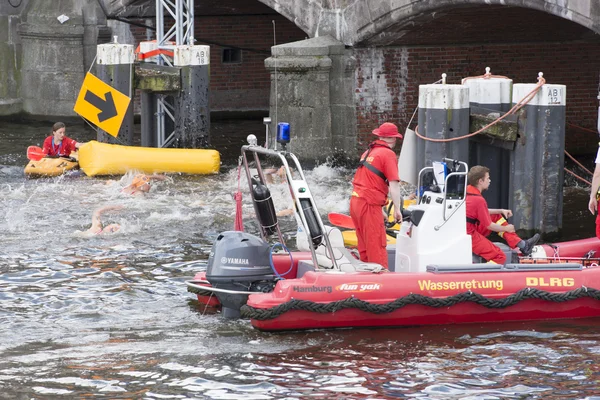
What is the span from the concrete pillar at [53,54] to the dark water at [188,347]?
35.7 feet

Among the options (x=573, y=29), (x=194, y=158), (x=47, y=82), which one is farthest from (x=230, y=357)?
(x=47, y=82)

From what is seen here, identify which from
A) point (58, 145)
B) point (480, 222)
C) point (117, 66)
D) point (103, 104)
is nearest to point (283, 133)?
point (480, 222)

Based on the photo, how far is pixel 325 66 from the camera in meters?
18.6

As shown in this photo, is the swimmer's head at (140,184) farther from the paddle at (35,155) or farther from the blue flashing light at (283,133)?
the blue flashing light at (283,133)

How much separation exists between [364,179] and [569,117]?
10692mm

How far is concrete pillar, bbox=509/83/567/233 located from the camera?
13539 mm

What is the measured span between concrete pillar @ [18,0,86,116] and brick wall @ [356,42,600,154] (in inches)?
291

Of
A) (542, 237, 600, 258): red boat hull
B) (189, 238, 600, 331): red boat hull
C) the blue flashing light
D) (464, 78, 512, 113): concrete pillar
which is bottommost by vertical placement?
(189, 238, 600, 331): red boat hull

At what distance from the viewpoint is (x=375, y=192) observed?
10375mm

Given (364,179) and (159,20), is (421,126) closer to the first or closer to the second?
(364,179)

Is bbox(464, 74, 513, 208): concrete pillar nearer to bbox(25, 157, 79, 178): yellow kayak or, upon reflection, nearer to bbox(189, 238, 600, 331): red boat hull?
bbox(189, 238, 600, 331): red boat hull

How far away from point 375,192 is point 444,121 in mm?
3957

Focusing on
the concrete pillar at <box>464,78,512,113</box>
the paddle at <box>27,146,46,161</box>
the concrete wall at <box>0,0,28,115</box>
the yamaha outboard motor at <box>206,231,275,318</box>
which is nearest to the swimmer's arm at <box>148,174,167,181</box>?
the paddle at <box>27,146,46,161</box>

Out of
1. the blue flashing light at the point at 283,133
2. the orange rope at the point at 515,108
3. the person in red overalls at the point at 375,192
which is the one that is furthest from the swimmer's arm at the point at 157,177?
the blue flashing light at the point at 283,133
